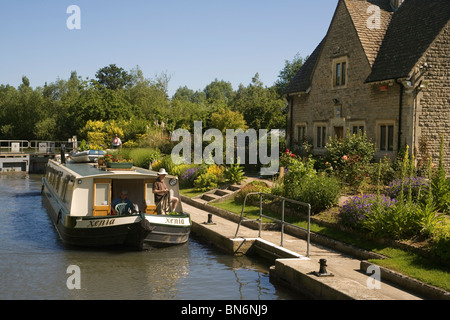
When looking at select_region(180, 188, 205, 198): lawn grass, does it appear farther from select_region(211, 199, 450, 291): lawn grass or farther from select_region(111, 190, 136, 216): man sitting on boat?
select_region(211, 199, 450, 291): lawn grass

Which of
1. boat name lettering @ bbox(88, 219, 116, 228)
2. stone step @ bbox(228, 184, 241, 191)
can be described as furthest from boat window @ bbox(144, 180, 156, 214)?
stone step @ bbox(228, 184, 241, 191)

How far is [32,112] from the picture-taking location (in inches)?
2653

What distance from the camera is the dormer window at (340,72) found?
24578 millimetres

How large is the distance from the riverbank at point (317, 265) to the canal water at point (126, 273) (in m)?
0.37

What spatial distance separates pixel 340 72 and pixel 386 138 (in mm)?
4874

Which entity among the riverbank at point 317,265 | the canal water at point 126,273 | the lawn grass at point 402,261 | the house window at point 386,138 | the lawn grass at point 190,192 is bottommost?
the canal water at point 126,273

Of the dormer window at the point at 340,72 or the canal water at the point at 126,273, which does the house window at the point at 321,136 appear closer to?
the dormer window at the point at 340,72

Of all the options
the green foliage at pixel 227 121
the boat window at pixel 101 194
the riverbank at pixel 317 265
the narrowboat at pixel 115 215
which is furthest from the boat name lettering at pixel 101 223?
the green foliage at pixel 227 121

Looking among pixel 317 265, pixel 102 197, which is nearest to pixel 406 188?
pixel 317 265

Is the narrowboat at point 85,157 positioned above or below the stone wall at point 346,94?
below

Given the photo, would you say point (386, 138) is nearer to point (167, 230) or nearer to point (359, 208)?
point (359, 208)

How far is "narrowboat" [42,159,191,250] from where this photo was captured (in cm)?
1430

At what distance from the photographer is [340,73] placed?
24.8 metres

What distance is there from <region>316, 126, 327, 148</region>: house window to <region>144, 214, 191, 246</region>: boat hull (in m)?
12.9
